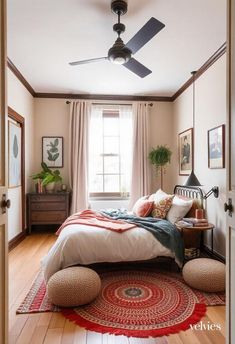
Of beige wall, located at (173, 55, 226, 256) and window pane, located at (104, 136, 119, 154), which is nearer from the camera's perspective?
beige wall, located at (173, 55, 226, 256)

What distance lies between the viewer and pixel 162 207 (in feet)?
11.4

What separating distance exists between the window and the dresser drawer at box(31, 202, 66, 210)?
0.73 meters

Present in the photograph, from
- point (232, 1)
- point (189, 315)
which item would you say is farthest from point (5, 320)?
point (232, 1)

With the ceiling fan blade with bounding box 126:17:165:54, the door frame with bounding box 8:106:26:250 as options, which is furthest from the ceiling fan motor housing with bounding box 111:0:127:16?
→ the door frame with bounding box 8:106:26:250

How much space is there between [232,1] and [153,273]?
269cm

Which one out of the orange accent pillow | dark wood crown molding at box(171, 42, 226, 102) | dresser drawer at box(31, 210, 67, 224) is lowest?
dresser drawer at box(31, 210, 67, 224)

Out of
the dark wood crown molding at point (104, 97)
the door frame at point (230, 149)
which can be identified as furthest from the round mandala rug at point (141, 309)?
the dark wood crown molding at point (104, 97)

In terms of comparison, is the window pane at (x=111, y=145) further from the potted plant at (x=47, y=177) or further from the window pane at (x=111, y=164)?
the potted plant at (x=47, y=177)

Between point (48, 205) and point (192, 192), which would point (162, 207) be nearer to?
point (192, 192)

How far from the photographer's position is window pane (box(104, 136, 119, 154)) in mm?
5285

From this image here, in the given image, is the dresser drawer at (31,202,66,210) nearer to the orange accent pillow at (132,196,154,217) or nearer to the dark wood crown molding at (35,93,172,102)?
the orange accent pillow at (132,196,154,217)

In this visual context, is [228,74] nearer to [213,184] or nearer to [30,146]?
[213,184]

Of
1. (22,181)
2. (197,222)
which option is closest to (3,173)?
(197,222)

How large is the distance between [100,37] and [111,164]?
109 inches
